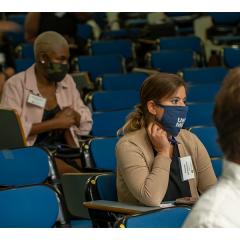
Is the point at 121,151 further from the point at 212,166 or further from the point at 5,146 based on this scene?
the point at 5,146

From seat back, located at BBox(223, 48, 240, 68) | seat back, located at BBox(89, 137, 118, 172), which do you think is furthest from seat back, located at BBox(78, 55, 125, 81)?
seat back, located at BBox(89, 137, 118, 172)

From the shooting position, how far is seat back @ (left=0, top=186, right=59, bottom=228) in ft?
9.91

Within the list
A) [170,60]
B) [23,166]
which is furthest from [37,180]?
[170,60]

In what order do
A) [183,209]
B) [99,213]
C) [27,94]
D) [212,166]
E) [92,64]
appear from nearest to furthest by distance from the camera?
[183,209] → [99,213] → [212,166] → [27,94] → [92,64]

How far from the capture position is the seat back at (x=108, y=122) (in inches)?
195

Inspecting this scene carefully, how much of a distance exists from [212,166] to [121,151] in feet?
1.72

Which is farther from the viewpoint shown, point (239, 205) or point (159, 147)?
point (159, 147)

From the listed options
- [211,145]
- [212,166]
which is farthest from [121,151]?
[211,145]

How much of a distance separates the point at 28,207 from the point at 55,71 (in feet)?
6.37

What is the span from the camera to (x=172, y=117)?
132 inches

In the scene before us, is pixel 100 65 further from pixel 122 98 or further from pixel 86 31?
pixel 86 31

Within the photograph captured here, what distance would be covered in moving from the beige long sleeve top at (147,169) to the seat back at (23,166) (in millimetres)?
657
